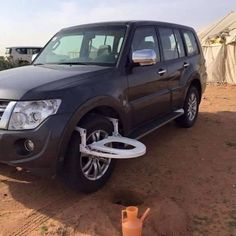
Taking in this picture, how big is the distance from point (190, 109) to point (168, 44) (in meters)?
1.62

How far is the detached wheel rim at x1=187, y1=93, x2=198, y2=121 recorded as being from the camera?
7.36 meters

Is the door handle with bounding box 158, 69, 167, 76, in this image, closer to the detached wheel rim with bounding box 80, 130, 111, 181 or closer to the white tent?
the detached wheel rim with bounding box 80, 130, 111, 181

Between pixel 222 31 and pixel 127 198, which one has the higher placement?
pixel 222 31

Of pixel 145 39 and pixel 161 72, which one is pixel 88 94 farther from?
pixel 161 72

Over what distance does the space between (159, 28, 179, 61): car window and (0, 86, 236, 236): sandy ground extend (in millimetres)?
1465

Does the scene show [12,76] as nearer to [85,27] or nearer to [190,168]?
[85,27]

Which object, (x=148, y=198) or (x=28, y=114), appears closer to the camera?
(x=28, y=114)

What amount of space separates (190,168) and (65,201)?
1.87m

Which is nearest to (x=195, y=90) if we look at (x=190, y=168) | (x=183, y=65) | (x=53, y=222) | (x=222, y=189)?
(x=183, y=65)

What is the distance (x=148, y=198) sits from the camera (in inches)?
171

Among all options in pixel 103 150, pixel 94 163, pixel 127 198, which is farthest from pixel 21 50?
pixel 103 150

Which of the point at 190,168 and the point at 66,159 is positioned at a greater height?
the point at 66,159

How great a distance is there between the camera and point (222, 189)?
463 centimetres

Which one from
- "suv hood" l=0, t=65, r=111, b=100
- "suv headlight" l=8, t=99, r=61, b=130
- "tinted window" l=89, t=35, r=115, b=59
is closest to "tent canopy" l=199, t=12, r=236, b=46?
"tinted window" l=89, t=35, r=115, b=59
